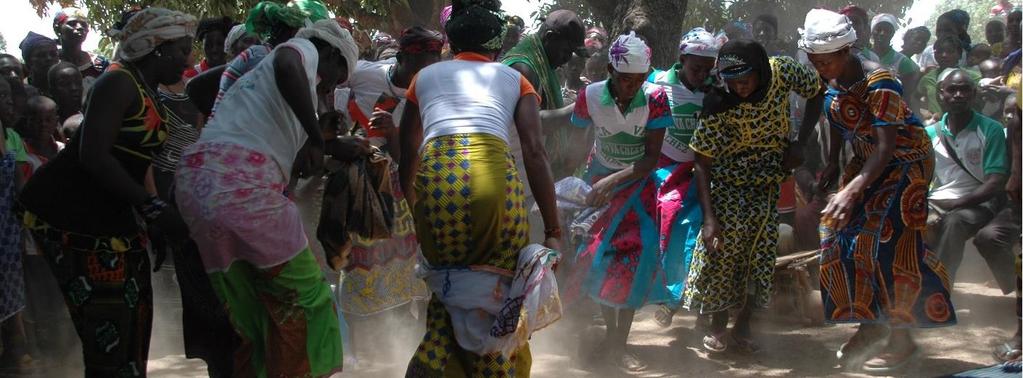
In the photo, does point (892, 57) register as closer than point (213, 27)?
No

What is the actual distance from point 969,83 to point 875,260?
2377 millimetres

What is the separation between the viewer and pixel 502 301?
3.59 meters

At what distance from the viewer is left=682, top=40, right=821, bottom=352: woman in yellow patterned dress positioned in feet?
17.3

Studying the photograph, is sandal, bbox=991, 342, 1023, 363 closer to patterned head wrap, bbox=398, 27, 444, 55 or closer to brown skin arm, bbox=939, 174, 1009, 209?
brown skin arm, bbox=939, 174, 1009, 209

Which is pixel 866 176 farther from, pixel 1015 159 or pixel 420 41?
pixel 420 41

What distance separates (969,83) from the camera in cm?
697

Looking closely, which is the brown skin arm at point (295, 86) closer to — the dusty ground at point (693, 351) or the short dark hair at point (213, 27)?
the dusty ground at point (693, 351)

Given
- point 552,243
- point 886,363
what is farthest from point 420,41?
point 886,363

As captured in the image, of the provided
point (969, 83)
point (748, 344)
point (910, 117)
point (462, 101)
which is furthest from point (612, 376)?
point (969, 83)

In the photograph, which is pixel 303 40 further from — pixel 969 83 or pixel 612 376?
pixel 969 83

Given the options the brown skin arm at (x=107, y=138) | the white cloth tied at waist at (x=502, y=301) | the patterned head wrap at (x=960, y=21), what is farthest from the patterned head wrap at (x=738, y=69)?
the patterned head wrap at (x=960, y=21)

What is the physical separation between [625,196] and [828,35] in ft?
4.59

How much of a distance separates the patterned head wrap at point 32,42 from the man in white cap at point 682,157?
5352mm

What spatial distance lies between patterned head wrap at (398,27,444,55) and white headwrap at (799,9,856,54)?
6.16 ft
